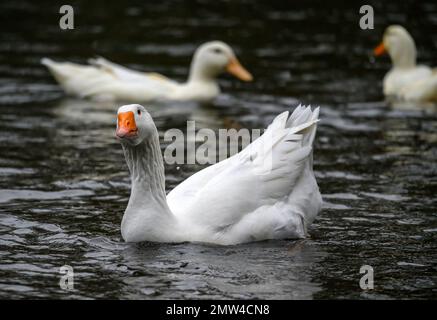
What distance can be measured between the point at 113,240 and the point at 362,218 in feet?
8.30

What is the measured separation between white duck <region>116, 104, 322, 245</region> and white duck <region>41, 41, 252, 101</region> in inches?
252

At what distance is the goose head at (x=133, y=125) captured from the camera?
7973 mm

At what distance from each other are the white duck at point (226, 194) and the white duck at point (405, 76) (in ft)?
22.1

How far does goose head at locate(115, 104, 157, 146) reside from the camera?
7973 millimetres

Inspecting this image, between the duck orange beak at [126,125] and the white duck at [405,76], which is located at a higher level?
the white duck at [405,76]

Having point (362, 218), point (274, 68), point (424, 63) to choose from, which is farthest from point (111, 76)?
point (362, 218)

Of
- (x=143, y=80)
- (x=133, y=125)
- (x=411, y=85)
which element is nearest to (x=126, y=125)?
(x=133, y=125)

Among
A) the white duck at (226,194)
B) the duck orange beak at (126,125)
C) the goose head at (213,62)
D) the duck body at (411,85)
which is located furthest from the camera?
the goose head at (213,62)

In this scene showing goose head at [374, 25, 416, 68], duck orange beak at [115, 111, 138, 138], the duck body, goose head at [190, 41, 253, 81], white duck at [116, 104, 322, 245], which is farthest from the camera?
goose head at [374, 25, 416, 68]

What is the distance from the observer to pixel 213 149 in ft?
41.1

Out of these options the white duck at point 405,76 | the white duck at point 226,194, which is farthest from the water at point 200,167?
the white duck at point 405,76

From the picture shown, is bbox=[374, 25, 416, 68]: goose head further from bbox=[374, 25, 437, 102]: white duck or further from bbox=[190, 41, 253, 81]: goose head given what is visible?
bbox=[190, 41, 253, 81]: goose head

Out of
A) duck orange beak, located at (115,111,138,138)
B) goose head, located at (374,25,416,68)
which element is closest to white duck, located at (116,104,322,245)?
duck orange beak, located at (115,111,138,138)

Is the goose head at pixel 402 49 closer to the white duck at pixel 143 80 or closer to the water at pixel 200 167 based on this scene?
the water at pixel 200 167
